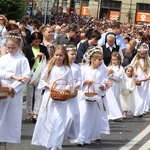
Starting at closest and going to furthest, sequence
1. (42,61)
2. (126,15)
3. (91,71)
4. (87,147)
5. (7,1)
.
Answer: (87,147) → (91,71) → (42,61) → (7,1) → (126,15)

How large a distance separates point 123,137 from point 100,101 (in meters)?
0.96

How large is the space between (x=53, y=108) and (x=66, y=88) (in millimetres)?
361

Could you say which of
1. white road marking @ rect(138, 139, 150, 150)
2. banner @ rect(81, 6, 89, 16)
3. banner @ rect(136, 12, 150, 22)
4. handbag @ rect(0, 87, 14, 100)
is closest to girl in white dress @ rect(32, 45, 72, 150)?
handbag @ rect(0, 87, 14, 100)

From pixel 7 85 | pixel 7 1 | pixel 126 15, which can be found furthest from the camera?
pixel 126 15

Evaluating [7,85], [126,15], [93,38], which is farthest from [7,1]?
[126,15]

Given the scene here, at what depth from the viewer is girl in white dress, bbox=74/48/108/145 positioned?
36.8 ft

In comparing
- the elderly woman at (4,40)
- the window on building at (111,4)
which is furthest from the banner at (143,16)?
the elderly woman at (4,40)

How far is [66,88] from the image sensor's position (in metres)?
9.80

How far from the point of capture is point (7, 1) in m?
31.0

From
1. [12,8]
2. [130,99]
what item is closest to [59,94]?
[130,99]

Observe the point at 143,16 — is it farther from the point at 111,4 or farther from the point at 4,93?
the point at 4,93

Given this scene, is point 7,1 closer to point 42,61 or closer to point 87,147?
point 42,61

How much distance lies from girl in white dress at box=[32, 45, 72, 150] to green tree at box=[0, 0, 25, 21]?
20892 mm

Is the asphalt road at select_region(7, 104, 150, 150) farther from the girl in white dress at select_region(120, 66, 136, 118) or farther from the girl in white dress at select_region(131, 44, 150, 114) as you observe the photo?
the girl in white dress at select_region(131, 44, 150, 114)
